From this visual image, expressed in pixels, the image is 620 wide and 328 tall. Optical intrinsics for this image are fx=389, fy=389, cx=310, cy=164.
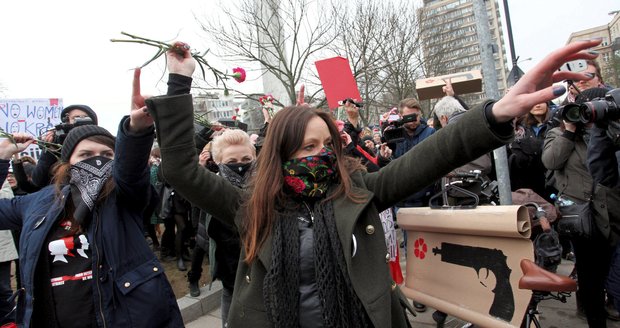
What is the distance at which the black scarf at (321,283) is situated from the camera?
1.46 m

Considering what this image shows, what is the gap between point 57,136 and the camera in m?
3.22

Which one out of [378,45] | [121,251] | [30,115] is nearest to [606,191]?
[121,251]

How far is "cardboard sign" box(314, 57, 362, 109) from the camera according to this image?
434cm

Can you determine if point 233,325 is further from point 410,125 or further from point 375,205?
point 410,125

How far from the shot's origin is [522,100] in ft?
4.09

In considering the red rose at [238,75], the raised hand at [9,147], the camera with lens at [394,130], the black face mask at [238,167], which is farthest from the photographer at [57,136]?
the camera with lens at [394,130]

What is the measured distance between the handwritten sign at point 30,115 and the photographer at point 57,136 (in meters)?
1.47

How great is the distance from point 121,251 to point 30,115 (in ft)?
13.8

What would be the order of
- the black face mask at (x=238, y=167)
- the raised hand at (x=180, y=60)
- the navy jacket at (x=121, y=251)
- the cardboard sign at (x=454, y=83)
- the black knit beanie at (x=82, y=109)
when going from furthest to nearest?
1. the cardboard sign at (x=454, y=83)
2. the black knit beanie at (x=82, y=109)
3. the black face mask at (x=238, y=167)
4. the navy jacket at (x=121, y=251)
5. the raised hand at (x=180, y=60)

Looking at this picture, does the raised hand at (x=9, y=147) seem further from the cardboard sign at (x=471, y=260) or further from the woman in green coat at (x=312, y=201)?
the cardboard sign at (x=471, y=260)

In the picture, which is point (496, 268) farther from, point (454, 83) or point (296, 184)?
point (454, 83)

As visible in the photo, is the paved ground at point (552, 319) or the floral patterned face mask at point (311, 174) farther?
the paved ground at point (552, 319)

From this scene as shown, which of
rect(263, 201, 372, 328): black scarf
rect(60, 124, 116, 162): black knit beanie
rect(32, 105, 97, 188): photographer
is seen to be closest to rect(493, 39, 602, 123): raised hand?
rect(263, 201, 372, 328): black scarf

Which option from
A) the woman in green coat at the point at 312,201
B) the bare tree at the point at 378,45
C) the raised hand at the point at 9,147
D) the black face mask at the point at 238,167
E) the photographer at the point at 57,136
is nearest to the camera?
the woman in green coat at the point at 312,201
